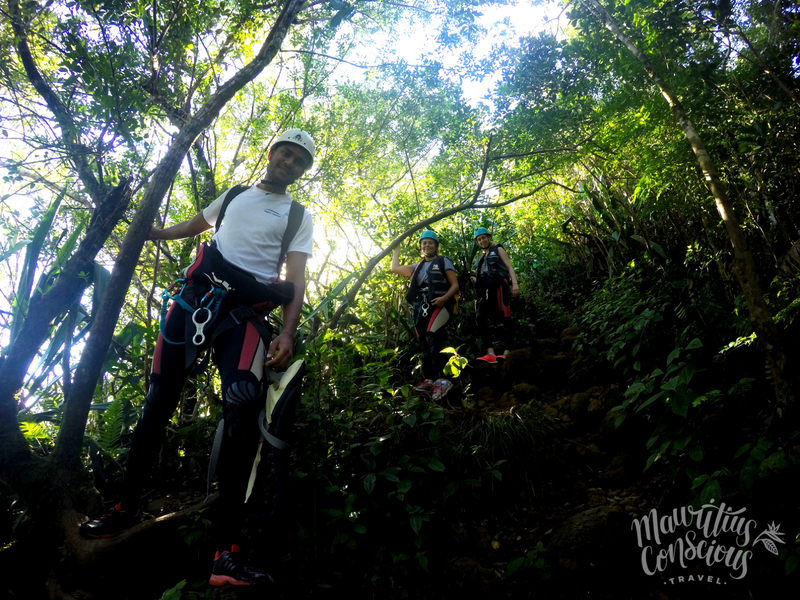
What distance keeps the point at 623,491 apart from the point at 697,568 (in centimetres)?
81

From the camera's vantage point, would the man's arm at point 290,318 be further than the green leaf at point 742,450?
Yes

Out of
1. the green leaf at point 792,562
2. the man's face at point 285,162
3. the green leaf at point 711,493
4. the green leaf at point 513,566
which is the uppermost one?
the man's face at point 285,162

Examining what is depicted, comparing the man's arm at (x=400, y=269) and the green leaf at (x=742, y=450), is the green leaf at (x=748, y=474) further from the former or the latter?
the man's arm at (x=400, y=269)

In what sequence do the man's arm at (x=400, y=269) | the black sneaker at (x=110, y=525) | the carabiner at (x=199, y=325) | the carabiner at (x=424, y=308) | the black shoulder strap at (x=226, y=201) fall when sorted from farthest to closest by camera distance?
1. the man's arm at (x=400, y=269)
2. the carabiner at (x=424, y=308)
3. the black shoulder strap at (x=226, y=201)
4. the carabiner at (x=199, y=325)
5. the black sneaker at (x=110, y=525)

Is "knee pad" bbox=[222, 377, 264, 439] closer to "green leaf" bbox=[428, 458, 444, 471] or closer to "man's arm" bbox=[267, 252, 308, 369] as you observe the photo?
"man's arm" bbox=[267, 252, 308, 369]

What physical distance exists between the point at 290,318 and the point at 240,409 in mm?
547

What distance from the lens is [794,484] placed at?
6.99 ft

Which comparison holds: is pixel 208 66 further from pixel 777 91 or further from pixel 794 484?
pixel 794 484

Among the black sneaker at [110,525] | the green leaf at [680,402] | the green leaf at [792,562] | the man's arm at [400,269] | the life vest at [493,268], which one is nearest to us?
the green leaf at [792,562]

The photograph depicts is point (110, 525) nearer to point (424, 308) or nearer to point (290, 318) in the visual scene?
point (290, 318)

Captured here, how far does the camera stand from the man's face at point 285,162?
105 inches

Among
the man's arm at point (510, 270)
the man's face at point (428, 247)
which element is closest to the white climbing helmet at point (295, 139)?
the man's face at point (428, 247)

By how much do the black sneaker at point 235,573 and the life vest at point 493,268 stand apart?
4649 mm

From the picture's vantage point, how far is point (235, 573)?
1.96m
